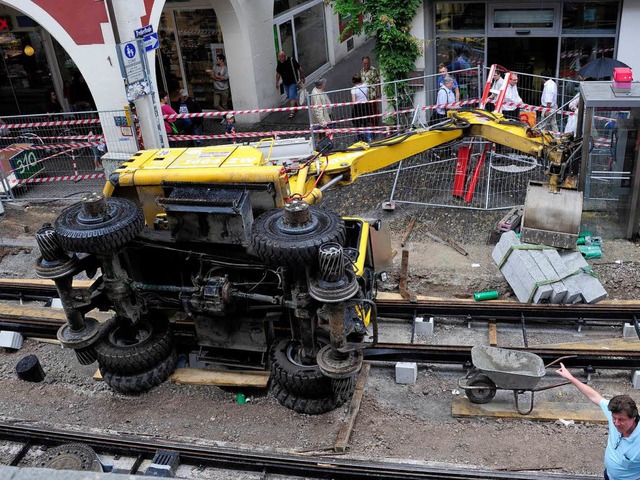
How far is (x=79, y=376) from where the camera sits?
9.02 m

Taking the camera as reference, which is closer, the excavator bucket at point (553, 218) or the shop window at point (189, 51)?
the excavator bucket at point (553, 218)

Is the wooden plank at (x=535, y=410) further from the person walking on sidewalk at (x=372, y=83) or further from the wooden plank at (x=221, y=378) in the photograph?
the person walking on sidewalk at (x=372, y=83)

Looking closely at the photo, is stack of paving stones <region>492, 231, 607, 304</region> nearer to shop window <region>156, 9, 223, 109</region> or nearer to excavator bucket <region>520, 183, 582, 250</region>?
excavator bucket <region>520, 183, 582, 250</region>

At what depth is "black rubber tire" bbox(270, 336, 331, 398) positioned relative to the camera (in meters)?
7.68

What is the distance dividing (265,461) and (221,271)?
7.36 ft

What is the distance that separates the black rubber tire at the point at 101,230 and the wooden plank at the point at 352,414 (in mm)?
3015

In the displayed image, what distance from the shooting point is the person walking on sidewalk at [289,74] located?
1756 cm

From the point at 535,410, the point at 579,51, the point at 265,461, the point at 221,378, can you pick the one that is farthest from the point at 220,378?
the point at 579,51

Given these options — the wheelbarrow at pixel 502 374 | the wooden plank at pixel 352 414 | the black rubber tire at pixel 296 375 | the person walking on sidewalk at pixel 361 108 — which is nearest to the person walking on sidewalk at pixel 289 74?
the person walking on sidewalk at pixel 361 108

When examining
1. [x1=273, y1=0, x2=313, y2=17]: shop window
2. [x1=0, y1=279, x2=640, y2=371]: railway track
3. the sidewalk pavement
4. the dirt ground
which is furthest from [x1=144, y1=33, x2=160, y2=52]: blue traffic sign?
the dirt ground

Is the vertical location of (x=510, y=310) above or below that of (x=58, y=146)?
below

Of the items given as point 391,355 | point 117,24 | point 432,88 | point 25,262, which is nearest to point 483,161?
point 432,88

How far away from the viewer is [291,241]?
6848 millimetres

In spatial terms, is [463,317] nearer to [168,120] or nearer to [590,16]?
[590,16]
